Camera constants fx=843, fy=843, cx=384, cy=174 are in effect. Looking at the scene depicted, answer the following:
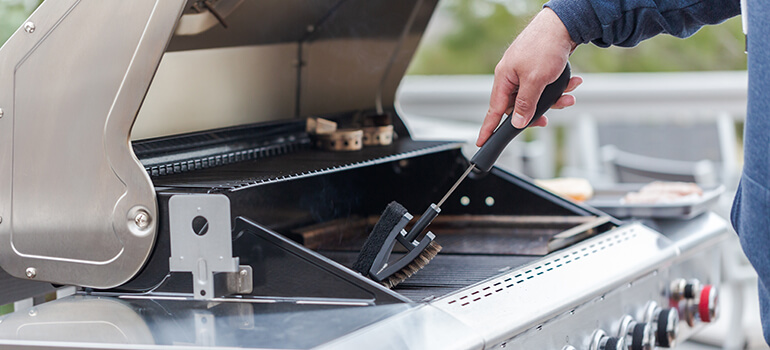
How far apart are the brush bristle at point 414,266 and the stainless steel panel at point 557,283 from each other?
0.06m

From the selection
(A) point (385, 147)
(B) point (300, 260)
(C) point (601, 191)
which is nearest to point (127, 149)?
(B) point (300, 260)

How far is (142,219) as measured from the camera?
1.08 metres

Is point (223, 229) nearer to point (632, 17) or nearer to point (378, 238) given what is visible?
point (378, 238)

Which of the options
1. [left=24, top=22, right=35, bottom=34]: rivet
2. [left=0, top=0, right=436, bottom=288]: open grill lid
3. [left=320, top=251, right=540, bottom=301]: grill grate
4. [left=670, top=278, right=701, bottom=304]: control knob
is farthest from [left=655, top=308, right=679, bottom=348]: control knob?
[left=24, top=22, right=35, bottom=34]: rivet

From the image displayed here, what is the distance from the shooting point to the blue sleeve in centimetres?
115

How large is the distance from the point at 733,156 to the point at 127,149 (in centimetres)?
317

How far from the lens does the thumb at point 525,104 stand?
112cm

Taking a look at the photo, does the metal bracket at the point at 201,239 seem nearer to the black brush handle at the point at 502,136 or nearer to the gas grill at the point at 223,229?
the gas grill at the point at 223,229

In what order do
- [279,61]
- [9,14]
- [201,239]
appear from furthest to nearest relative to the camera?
[9,14]
[279,61]
[201,239]

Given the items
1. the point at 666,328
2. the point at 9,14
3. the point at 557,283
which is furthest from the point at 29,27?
the point at 9,14

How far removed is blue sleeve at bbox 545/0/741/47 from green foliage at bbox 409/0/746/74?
27.8 feet

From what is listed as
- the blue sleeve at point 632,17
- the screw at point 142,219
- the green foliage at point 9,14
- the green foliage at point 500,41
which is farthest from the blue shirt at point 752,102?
the green foliage at point 500,41

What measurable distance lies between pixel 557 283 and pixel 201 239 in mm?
501

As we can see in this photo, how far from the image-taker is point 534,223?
1.58m
